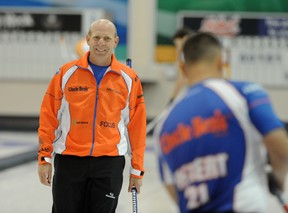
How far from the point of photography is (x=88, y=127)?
4566 mm

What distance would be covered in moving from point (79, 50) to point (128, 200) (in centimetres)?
185

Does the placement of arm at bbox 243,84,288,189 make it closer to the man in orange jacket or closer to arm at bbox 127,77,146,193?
the man in orange jacket

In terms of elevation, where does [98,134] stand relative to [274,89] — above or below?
above

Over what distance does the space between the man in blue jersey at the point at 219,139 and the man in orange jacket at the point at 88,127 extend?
1837mm

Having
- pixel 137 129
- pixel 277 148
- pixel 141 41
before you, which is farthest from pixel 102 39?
pixel 141 41

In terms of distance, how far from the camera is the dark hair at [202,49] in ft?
8.96

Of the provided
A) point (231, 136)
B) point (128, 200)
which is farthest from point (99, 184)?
point (128, 200)

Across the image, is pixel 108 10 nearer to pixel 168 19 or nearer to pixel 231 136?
pixel 168 19

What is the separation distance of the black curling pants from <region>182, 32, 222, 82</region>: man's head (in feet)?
6.39

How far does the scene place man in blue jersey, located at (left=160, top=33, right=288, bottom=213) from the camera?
2646mm

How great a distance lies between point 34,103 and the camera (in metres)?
15.7

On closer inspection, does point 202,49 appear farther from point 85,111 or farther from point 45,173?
point 45,173

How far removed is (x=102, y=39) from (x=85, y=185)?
91 centimetres

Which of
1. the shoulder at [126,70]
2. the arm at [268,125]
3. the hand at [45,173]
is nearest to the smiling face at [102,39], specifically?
the shoulder at [126,70]
